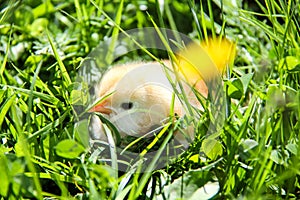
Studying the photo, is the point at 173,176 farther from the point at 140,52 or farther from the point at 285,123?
the point at 140,52

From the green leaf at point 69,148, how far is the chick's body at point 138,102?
19 cm

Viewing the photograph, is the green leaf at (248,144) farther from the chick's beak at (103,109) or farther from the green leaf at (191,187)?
the chick's beak at (103,109)

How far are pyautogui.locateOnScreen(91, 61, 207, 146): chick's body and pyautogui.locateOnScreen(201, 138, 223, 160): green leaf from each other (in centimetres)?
7

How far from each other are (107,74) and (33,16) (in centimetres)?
47

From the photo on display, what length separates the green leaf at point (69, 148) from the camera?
827 mm

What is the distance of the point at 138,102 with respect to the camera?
1.10 metres

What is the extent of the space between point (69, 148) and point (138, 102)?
29 centimetres

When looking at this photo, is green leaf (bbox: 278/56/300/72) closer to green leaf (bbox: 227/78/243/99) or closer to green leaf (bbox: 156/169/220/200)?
green leaf (bbox: 227/78/243/99)

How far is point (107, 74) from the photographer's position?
128 cm

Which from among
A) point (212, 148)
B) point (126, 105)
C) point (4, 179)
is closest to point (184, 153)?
point (212, 148)

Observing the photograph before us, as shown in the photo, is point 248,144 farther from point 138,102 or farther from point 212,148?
point 138,102

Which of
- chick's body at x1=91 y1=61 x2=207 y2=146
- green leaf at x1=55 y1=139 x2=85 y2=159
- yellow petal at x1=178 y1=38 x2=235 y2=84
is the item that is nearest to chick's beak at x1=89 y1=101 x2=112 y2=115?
chick's body at x1=91 y1=61 x2=207 y2=146

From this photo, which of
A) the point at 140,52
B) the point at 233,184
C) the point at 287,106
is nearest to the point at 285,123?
the point at 287,106

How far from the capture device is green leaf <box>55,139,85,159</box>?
0.83 metres
